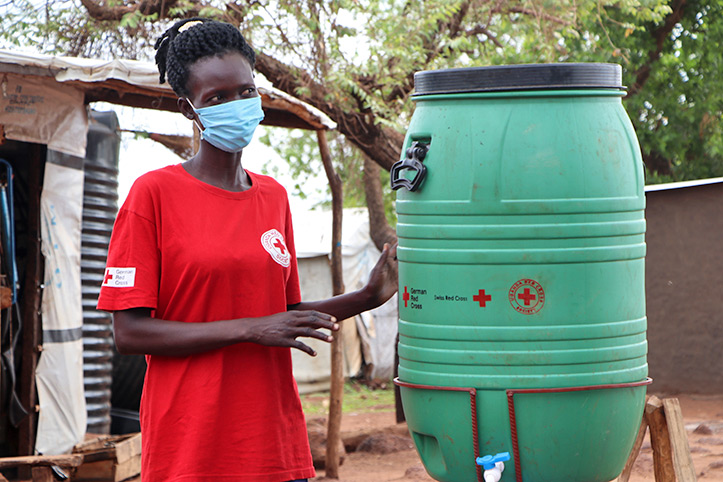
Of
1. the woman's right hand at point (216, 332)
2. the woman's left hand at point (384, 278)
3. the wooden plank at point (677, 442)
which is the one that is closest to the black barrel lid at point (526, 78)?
the woman's left hand at point (384, 278)

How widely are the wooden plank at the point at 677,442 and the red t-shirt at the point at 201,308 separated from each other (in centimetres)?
157

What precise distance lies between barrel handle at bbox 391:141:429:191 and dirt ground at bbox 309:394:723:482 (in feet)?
11.5

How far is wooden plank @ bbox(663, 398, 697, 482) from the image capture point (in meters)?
3.15

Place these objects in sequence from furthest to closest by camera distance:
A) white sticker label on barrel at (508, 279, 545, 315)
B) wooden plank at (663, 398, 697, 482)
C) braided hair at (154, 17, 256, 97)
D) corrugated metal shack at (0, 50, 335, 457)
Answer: corrugated metal shack at (0, 50, 335, 457)
wooden plank at (663, 398, 697, 482)
white sticker label on barrel at (508, 279, 545, 315)
braided hair at (154, 17, 256, 97)

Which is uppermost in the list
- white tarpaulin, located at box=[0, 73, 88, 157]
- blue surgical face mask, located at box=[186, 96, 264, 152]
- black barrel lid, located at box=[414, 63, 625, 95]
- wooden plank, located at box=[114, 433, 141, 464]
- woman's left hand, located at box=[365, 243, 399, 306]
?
white tarpaulin, located at box=[0, 73, 88, 157]

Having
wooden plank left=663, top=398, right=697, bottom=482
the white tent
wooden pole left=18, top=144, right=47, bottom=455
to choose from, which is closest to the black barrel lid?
wooden plank left=663, top=398, right=697, bottom=482

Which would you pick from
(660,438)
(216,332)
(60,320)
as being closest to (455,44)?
(60,320)

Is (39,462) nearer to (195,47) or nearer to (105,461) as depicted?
(105,461)

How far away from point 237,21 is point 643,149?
17.5 ft

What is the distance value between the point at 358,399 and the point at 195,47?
8857 mm

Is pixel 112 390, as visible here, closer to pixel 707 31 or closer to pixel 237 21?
pixel 237 21

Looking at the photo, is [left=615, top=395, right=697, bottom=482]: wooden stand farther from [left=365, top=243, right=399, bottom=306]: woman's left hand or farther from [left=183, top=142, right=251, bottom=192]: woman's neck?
[left=183, top=142, right=251, bottom=192]: woman's neck

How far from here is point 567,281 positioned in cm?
237

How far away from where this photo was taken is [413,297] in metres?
2.54
